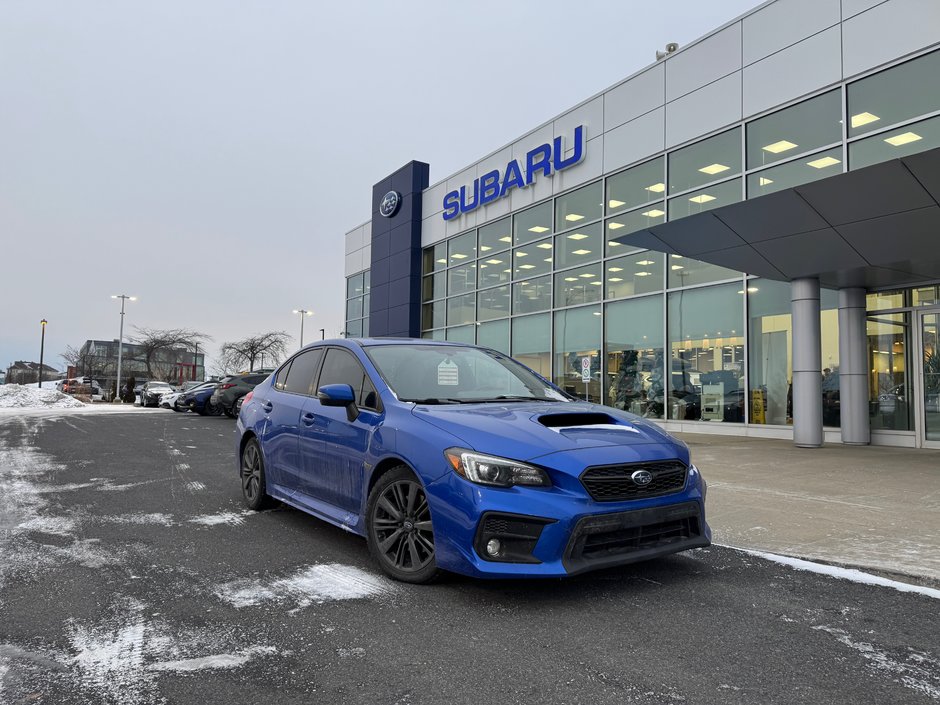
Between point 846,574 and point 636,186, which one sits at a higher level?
point 636,186

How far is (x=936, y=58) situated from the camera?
40.3 feet

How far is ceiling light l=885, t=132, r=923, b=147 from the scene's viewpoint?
12.5m

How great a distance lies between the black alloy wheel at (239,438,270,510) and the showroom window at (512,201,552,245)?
16.1 m

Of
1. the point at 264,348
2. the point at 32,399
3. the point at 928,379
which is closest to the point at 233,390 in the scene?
the point at 928,379

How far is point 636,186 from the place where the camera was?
18203 millimetres

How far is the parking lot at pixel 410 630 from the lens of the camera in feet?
8.79

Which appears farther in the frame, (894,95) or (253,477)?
(894,95)

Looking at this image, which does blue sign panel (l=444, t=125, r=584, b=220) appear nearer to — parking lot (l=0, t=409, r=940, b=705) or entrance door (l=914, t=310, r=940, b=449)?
entrance door (l=914, t=310, r=940, b=449)

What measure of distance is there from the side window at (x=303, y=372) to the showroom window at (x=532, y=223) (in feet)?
52.4

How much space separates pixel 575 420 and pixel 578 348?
15879 mm

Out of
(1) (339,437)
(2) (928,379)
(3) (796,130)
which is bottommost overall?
(1) (339,437)

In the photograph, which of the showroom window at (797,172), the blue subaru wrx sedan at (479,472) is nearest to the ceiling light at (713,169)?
the showroom window at (797,172)

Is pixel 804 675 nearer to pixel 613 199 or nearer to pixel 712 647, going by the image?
pixel 712 647

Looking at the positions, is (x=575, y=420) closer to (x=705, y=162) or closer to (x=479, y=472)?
(x=479, y=472)
